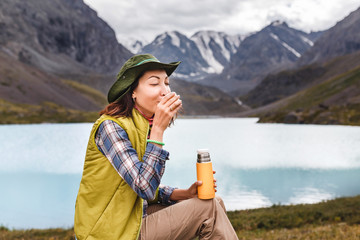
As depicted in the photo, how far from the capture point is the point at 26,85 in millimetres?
190750

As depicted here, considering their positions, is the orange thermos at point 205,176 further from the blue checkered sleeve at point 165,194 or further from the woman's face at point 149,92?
the blue checkered sleeve at point 165,194

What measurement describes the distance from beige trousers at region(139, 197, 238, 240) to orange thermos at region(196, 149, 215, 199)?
81 mm

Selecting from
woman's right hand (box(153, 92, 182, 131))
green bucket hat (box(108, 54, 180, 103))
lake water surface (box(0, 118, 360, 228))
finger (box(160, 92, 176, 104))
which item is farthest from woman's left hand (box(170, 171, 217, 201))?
lake water surface (box(0, 118, 360, 228))

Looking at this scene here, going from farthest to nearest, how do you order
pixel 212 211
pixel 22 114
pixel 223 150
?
pixel 22 114, pixel 223 150, pixel 212 211

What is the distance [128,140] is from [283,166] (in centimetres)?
3560

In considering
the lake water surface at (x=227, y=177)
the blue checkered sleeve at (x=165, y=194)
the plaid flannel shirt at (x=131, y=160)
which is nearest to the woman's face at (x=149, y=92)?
the plaid flannel shirt at (x=131, y=160)

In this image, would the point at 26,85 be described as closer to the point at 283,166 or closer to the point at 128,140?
the point at 283,166

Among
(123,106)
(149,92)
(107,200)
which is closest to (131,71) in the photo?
(149,92)

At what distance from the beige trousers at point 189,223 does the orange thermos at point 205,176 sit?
0.08 metres

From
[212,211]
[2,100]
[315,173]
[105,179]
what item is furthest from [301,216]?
[2,100]

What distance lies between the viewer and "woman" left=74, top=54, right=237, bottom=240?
3.65 meters

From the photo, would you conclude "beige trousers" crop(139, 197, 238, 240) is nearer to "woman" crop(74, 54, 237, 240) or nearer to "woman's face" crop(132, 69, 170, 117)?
"woman" crop(74, 54, 237, 240)

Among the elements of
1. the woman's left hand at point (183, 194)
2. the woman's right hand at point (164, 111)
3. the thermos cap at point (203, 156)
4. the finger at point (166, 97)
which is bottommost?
the woman's left hand at point (183, 194)

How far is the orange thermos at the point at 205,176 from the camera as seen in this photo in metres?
3.99
